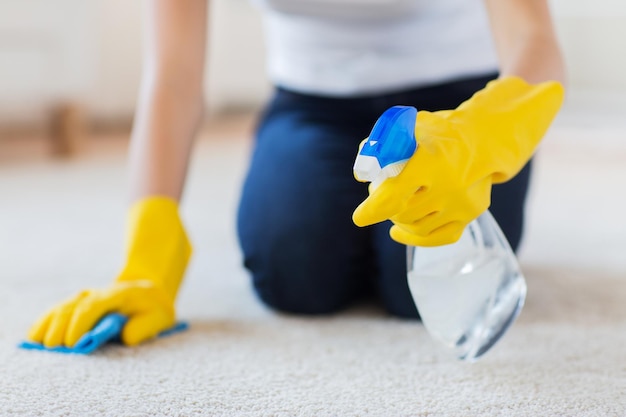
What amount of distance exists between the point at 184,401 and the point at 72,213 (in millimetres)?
945

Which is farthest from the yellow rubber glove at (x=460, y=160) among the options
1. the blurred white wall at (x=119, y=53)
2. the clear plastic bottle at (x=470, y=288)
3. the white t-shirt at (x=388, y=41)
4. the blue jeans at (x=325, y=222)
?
the blurred white wall at (x=119, y=53)

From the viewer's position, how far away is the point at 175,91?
92cm

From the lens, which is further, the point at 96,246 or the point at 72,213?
the point at 72,213

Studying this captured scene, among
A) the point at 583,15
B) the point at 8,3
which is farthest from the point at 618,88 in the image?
the point at 8,3

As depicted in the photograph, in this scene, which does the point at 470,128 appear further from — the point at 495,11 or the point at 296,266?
the point at 296,266

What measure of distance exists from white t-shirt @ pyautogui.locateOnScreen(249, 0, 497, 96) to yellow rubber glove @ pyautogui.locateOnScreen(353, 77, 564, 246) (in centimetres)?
39

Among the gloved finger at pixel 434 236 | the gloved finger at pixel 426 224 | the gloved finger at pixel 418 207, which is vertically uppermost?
the gloved finger at pixel 418 207

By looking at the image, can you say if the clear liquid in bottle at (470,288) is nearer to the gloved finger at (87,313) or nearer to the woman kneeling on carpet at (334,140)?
the woman kneeling on carpet at (334,140)

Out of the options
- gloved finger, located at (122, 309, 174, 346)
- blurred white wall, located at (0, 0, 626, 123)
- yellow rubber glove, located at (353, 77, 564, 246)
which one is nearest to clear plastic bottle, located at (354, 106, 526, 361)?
yellow rubber glove, located at (353, 77, 564, 246)

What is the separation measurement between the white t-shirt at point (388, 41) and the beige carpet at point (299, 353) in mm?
289

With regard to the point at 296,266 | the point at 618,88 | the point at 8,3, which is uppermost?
the point at 8,3

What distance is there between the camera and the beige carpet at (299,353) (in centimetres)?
63

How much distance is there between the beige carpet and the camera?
63cm

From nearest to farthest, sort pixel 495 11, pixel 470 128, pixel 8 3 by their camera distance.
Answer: pixel 470 128 → pixel 495 11 → pixel 8 3
